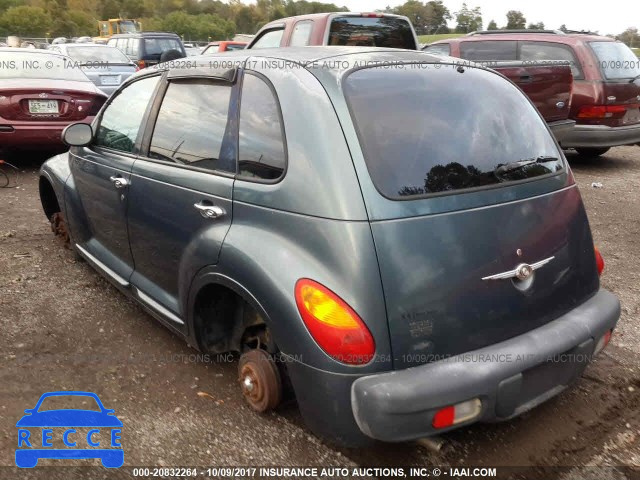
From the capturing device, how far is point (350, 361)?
6.98 ft

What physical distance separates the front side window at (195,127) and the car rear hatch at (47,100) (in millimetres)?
4661

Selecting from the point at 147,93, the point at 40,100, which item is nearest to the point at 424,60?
the point at 147,93

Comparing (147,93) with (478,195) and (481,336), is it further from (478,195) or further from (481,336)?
(481,336)

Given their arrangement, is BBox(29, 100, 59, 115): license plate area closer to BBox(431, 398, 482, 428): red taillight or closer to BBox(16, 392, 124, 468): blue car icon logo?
BBox(16, 392, 124, 468): blue car icon logo

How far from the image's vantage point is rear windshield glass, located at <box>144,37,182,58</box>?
748 inches

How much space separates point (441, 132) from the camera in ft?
8.14

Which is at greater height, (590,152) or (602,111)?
(602,111)

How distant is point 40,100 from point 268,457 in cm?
616

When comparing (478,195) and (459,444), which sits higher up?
(478,195)

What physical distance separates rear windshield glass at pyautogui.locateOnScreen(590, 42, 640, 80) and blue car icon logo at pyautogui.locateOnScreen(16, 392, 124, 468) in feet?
25.6

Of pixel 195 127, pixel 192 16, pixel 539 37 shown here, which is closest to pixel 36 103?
pixel 195 127

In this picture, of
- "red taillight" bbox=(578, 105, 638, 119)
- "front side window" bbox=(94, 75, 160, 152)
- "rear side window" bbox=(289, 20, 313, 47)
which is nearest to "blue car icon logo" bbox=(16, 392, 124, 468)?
"front side window" bbox=(94, 75, 160, 152)

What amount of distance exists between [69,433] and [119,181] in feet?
4.58

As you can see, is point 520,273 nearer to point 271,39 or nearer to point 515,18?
point 271,39
